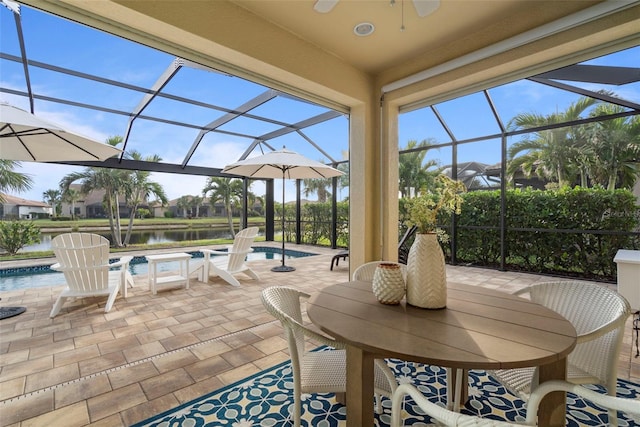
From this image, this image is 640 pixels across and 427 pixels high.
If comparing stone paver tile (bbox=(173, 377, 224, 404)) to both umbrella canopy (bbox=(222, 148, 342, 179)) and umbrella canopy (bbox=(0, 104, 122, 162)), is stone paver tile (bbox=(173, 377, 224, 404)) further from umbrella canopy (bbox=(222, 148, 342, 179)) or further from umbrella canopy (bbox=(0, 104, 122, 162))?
umbrella canopy (bbox=(222, 148, 342, 179))

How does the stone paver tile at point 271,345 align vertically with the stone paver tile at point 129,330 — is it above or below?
below

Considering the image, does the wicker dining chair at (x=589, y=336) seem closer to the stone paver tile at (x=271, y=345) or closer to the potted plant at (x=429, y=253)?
the potted plant at (x=429, y=253)

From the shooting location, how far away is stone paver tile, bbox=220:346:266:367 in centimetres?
241

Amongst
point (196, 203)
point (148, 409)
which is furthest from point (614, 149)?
point (196, 203)

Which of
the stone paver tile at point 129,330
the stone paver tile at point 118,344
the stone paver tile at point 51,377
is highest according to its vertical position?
the stone paver tile at point 129,330

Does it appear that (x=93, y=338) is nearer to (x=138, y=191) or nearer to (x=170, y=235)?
(x=170, y=235)

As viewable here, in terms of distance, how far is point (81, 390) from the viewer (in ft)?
6.57

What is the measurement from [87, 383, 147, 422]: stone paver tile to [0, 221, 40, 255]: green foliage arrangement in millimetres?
7191

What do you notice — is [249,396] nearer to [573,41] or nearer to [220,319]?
[220,319]

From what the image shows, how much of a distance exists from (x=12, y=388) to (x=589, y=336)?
3447 mm

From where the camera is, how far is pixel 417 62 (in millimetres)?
3057

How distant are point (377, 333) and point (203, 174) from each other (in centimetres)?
893

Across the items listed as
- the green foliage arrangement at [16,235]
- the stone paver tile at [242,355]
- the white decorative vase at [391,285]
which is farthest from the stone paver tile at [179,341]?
the green foliage arrangement at [16,235]

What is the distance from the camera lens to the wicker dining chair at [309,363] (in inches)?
52.2
